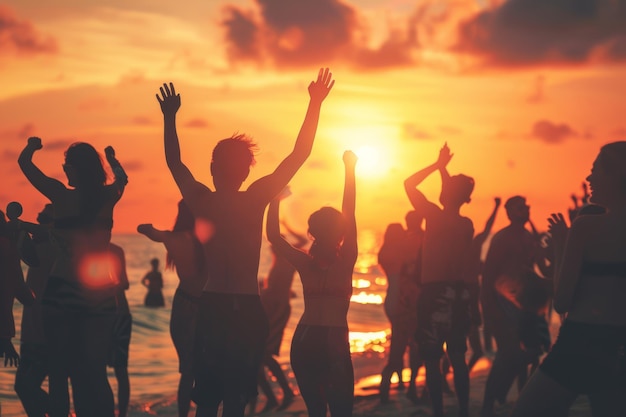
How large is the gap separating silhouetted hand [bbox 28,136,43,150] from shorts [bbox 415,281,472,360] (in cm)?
385

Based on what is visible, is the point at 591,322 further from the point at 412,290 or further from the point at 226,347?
the point at 412,290

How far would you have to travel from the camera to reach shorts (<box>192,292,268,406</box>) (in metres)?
5.60

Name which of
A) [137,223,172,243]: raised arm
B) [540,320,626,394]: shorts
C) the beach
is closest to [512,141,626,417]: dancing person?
[540,320,626,394]: shorts

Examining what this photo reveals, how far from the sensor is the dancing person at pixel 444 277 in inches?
342

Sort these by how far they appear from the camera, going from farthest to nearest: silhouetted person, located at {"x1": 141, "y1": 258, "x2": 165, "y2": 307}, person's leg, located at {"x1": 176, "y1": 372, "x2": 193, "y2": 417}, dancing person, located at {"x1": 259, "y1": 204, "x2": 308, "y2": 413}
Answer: silhouetted person, located at {"x1": 141, "y1": 258, "x2": 165, "y2": 307}, dancing person, located at {"x1": 259, "y1": 204, "x2": 308, "y2": 413}, person's leg, located at {"x1": 176, "y1": 372, "x2": 193, "y2": 417}

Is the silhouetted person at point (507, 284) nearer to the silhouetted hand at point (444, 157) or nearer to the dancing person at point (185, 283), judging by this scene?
the silhouetted hand at point (444, 157)

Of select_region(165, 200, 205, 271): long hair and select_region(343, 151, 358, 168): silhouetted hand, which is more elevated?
select_region(343, 151, 358, 168): silhouetted hand

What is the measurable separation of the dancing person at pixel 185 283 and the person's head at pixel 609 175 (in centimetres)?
360

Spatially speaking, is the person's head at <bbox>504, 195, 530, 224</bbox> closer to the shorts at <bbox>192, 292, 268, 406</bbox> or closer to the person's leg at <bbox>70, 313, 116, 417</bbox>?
the shorts at <bbox>192, 292, 268, 406</bbox>

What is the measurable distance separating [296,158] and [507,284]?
428cm

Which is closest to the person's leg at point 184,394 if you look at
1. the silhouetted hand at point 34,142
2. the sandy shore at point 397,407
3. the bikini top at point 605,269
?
the sandy shore at point 397,407

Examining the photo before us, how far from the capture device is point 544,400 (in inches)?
195

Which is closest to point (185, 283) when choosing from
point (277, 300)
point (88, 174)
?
point (88, 174)

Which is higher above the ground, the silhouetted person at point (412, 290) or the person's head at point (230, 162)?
the person's head at point (230, 162)
